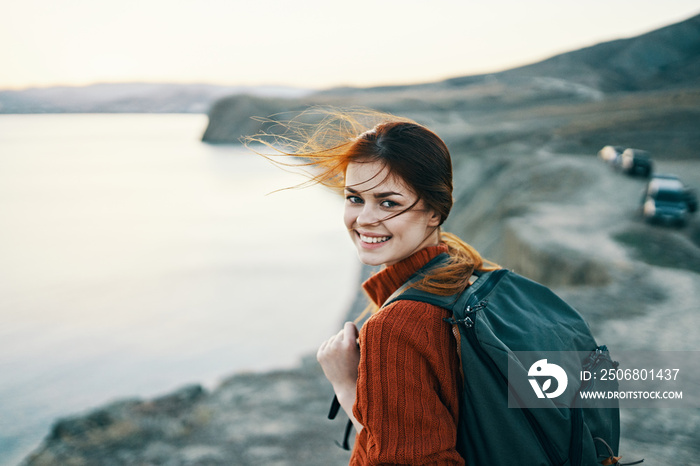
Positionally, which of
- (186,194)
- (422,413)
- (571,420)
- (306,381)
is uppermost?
(422,413)

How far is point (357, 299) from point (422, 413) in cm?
1924

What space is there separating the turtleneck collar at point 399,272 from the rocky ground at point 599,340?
172 inches

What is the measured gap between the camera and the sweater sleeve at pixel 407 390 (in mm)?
1586

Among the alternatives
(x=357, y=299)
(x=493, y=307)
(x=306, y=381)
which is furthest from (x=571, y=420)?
(x=357, y=299)

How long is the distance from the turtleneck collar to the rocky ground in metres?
4.38

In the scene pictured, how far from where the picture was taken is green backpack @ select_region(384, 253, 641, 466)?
1651 mm

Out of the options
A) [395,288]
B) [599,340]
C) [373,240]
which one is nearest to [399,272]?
[395,288]

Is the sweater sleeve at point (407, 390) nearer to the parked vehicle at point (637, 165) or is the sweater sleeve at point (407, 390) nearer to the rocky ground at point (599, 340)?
the rocky ground at point (599, 340)

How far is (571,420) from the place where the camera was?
1.82m

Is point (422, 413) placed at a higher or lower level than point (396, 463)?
higher

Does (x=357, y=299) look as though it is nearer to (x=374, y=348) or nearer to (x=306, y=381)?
(x=306, y=381)

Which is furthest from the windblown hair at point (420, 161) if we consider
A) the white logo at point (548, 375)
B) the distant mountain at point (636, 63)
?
the distant mountain at point (636, 63)

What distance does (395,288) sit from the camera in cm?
218

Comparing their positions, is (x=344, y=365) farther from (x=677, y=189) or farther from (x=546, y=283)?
(x=677, y=189)
